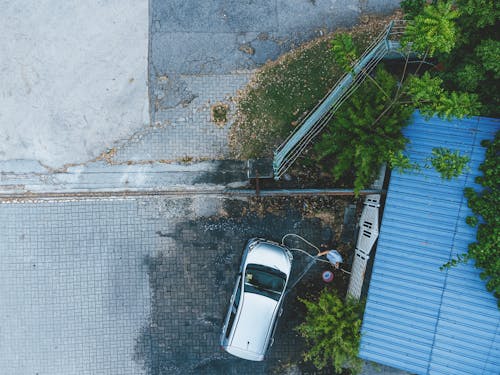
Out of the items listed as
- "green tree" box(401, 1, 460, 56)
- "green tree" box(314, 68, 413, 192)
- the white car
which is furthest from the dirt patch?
"green tree" box(401, 1, 460, 56)

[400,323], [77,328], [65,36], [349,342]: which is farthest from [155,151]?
[400,323]

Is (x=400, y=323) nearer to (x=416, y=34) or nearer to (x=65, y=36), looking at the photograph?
(x=416, y=34)

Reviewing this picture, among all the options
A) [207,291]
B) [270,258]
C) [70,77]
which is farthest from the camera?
[207,291]

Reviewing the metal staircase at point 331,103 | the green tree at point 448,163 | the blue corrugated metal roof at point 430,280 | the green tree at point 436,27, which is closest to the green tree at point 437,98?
the green tree at point 436,27

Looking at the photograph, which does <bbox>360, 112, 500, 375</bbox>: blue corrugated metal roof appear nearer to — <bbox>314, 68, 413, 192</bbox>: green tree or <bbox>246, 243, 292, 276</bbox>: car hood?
<bbox>314, 68, 413, 192</bbox>: green tree

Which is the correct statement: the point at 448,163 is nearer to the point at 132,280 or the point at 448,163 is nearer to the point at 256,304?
the point at 256,304

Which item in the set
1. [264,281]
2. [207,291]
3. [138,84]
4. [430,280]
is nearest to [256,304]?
[264,281]
